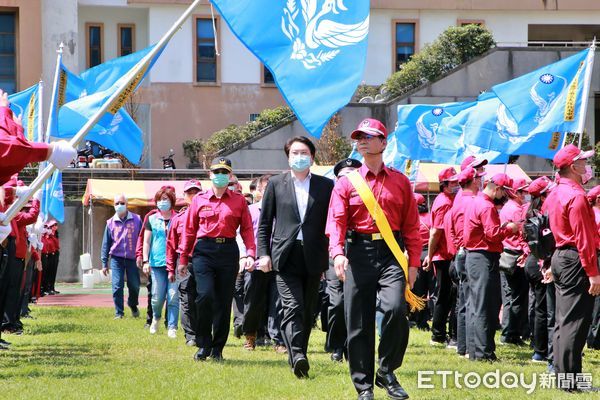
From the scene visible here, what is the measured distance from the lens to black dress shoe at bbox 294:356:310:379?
10430 millimetres

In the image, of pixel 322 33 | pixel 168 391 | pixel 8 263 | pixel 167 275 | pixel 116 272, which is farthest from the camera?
pixel 116 272

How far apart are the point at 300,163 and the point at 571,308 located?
3.09 metres

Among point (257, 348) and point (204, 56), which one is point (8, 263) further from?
point (204, 56)

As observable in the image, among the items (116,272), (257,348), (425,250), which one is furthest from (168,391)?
(116,272)

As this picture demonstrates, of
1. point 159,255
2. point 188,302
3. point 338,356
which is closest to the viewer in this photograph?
point 338,356

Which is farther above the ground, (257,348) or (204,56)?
(204,56)

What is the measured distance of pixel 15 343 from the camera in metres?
14.4

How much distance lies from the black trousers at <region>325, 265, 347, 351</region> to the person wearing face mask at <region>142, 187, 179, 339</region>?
431 cm

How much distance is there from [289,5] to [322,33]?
505 millimetres

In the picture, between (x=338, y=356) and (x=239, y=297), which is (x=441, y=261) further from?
(x=239, y=297)

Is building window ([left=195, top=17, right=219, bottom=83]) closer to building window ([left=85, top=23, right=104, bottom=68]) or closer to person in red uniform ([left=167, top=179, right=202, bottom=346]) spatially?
building window ([left=85, top=23, right=104, bottom=68])

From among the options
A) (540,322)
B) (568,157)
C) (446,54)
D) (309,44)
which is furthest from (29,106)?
(446,54)

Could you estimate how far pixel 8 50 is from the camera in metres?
48.2

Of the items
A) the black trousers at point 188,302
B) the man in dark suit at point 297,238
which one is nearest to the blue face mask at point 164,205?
the black trousers at point 188,302
